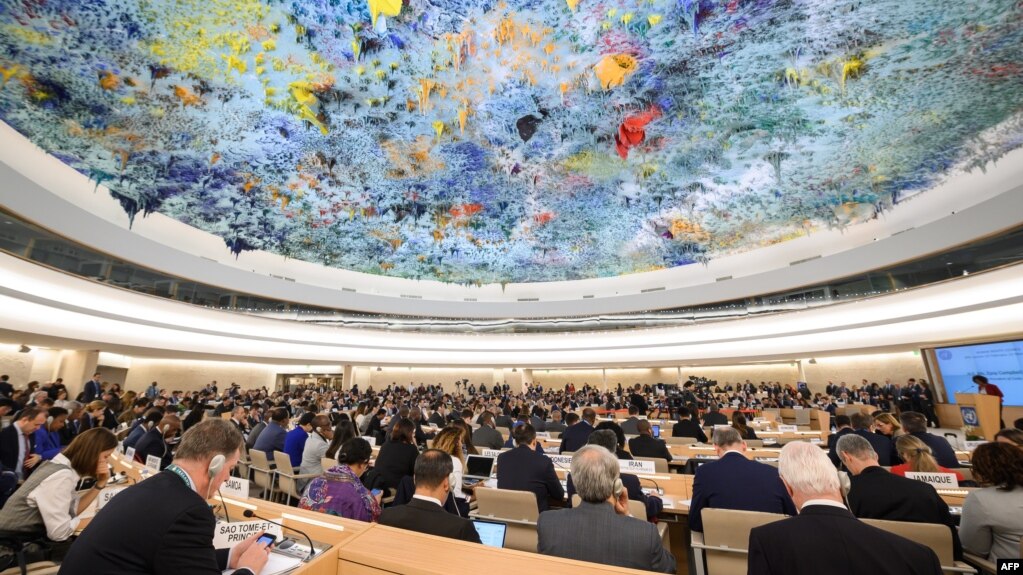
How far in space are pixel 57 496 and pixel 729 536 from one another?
14.1ft

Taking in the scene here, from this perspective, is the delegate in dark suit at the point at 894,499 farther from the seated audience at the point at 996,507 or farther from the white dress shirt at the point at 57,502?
the white dress shirt at the point at 57,502

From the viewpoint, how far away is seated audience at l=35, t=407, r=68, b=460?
195 inches

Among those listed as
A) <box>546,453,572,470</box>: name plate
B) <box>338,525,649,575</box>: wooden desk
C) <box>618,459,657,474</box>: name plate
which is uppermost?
<box>338,525,649,575</box>: wooden desk

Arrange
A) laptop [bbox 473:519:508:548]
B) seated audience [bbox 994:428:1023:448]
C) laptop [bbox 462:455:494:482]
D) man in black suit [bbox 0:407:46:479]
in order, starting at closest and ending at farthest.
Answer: laptop [bbox 473:519:508:548]
seated audience [bbox 994:428:1023:448]
man in black suit [bbox 0:407:46:479]
laptop [bbox 462:455:494:482]

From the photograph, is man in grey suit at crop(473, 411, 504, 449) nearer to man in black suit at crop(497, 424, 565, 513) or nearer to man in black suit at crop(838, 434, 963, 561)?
man in black suit at crop(497, 424, 565, 513)

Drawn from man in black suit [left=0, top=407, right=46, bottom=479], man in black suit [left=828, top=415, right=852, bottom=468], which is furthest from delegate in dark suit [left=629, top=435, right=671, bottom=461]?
man in black suit [left=0, top=407, right=46, bottom=479]

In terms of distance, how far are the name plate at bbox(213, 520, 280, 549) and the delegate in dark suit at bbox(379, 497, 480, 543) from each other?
591 millimetres

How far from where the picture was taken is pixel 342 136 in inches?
308

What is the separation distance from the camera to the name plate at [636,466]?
4461 mm

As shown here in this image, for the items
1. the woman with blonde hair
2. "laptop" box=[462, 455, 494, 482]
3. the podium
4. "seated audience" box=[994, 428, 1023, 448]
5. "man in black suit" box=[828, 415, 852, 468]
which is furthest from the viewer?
the podium

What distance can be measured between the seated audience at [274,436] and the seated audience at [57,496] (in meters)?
3.28

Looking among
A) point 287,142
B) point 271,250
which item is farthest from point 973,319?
point 271,250

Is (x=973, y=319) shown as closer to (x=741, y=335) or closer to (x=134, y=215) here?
(x=741, y=335)

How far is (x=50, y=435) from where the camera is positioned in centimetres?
536
